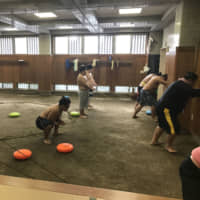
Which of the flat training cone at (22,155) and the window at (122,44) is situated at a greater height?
the window at (122,44)

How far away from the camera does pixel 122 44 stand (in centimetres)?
856

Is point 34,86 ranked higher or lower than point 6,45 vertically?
lower

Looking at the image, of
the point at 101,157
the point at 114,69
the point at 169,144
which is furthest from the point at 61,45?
the point at 169,144

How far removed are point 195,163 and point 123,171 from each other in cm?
145

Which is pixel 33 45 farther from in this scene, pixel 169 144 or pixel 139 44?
pixel 169 144

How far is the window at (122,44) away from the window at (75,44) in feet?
6.08

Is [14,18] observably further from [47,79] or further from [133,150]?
[133,150]

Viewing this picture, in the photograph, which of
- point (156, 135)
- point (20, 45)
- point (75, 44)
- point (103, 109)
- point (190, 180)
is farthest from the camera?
point (20, 45)

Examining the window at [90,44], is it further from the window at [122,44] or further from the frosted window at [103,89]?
the frosted window at [103,89]

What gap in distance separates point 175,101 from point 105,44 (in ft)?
21.8

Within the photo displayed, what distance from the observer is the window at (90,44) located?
878 cm

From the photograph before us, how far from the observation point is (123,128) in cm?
418

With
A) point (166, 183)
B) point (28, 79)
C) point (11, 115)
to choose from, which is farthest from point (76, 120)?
point (28, 79)

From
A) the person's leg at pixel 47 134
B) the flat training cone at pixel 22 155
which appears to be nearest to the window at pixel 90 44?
the person's leg at pixel 47 134
